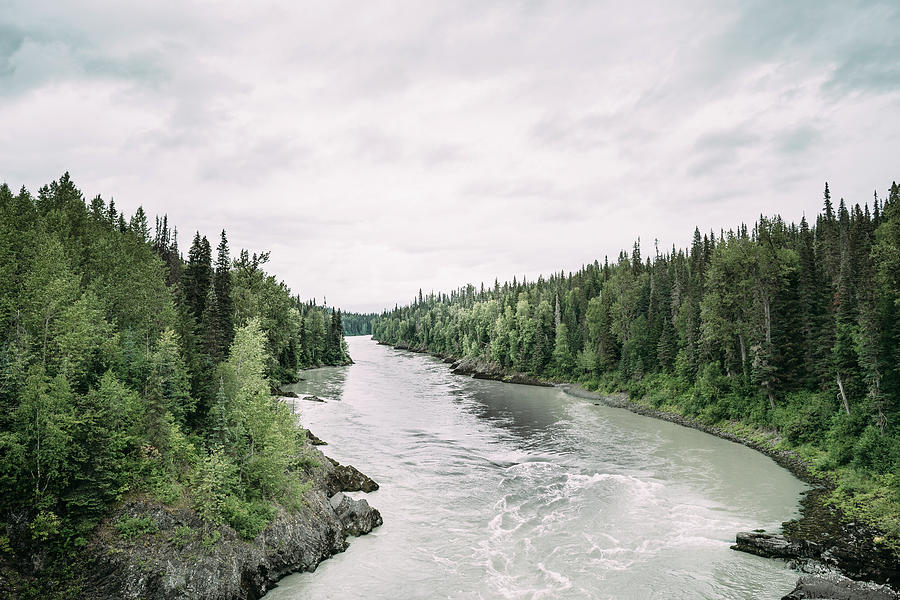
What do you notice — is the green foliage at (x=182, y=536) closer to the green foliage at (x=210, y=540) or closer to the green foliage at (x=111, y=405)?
the green foliage at (x=111, y=405)

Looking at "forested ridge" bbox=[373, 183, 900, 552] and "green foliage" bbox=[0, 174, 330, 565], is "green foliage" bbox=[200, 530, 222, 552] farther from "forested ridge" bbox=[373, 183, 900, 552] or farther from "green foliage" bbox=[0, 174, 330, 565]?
"forested ridge" bbox=[373, 183, 900, 552]

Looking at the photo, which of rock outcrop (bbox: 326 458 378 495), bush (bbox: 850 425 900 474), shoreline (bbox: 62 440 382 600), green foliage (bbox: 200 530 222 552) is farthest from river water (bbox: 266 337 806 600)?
bush (bbox: 850 425 900 474)

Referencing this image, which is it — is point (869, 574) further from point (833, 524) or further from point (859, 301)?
point (859, 301)

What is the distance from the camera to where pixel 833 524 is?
27922 millimetres

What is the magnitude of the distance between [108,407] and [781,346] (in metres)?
59.9

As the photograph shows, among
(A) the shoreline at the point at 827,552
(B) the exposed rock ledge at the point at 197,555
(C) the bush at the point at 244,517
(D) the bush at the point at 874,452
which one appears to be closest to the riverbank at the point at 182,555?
(B) the exposed rock ledge at the point at 197,555

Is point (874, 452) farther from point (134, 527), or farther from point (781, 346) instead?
point (134, 527)

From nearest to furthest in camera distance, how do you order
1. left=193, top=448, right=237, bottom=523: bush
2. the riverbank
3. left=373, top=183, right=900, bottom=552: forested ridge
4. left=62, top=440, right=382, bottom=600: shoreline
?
1. the riverbank
2. left=62, top=440, right=382, bottom=600: shoreline
3. left=193, top=448, right=237, bottom=523: bush
4. left=373, top=183, right=900, bottom=552: forested ridge

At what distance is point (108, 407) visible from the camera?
74.5 ft

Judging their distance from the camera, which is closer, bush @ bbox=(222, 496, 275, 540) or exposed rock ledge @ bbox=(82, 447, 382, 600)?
exposed rock ledge @ bbox=(82, 447, 382, 600)

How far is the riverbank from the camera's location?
18531mm

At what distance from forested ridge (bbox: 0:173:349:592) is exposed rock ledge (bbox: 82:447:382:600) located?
672mm

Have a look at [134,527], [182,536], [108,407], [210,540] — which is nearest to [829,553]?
[210,540]

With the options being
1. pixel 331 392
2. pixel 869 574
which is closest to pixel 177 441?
pixel 869 574
